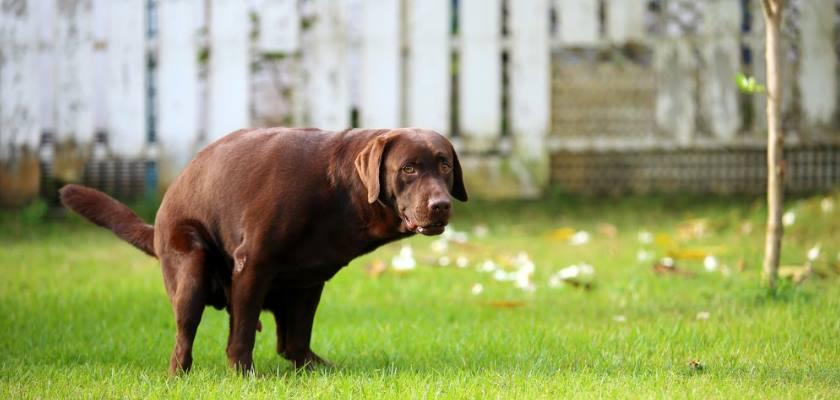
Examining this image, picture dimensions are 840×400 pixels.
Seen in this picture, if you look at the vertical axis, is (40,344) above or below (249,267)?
below

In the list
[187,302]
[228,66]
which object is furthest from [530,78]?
[187,302]

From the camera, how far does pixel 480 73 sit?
10672mm

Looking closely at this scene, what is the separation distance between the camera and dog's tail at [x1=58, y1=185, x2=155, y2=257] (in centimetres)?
518

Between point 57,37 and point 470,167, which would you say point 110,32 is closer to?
point 57,37

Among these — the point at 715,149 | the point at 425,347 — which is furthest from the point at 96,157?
the point at 425,347

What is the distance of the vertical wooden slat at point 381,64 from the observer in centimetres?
1065

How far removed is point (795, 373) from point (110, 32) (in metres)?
7.98

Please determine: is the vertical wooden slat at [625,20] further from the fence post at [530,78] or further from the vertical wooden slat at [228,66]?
the vertical wooden slat at [228,66]

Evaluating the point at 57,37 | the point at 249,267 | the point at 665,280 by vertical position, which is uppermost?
the point at 57,37

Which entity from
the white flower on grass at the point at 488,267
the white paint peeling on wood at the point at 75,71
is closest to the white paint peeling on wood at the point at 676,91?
the white flower on grass at the point at 488,267

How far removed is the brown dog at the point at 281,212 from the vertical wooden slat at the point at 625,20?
A: 20.4ft

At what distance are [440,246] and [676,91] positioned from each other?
10.2 feet

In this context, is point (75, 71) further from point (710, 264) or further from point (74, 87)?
point (710, 264)

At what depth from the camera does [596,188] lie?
11.1m
